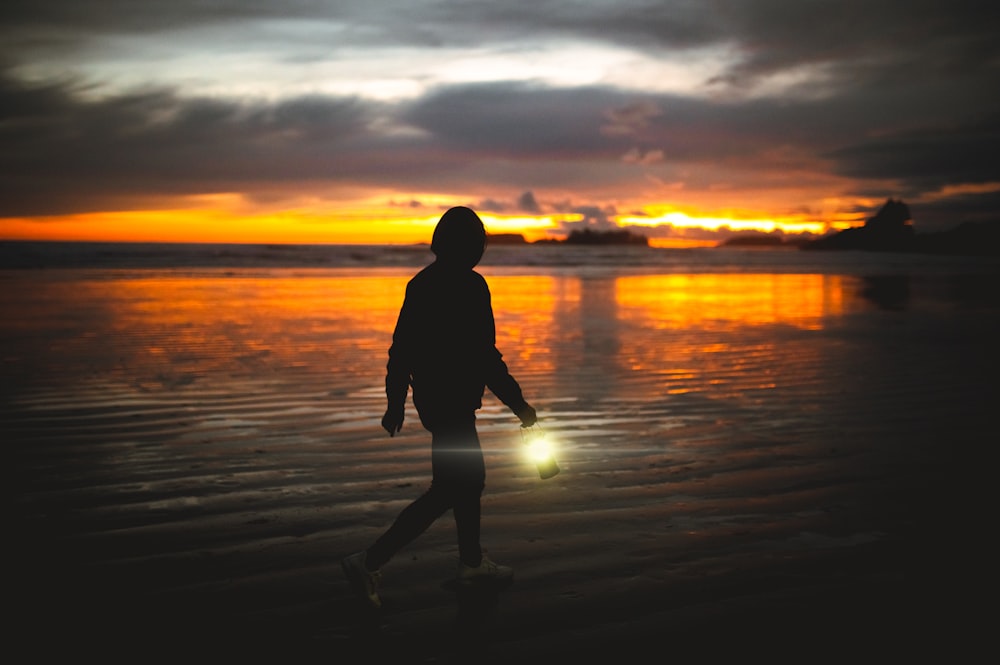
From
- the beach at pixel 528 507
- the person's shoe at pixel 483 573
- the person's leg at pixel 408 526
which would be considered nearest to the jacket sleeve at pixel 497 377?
the person's leg at pixel 408 526

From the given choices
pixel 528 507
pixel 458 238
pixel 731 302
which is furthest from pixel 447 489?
pixel 731 302

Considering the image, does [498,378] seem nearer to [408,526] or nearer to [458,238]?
[458,238]

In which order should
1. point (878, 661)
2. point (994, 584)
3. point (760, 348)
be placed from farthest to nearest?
point (760, 348)
point (994, 584)
point (878, 661)

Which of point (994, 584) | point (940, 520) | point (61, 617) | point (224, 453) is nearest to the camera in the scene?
point (61, 617)

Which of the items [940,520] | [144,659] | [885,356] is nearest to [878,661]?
[940,520]

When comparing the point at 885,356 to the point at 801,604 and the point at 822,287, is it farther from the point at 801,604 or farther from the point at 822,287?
the point at 822,287

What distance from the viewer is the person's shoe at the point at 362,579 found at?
146 inches

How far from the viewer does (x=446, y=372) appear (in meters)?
3.73

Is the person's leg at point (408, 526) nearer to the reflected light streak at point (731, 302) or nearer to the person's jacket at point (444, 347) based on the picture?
the person's jacket at point (444, 347)

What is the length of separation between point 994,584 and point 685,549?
1614 mm

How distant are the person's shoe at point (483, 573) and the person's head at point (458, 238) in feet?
5.29

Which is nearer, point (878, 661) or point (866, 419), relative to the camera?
point (878, 661)

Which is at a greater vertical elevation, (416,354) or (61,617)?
(416,354)

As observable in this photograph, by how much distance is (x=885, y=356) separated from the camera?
12.0 m
